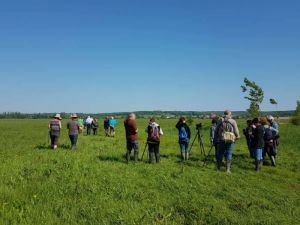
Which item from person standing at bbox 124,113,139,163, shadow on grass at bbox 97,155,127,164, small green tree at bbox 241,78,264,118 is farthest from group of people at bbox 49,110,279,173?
small green tree at bbox 241,78,264,118

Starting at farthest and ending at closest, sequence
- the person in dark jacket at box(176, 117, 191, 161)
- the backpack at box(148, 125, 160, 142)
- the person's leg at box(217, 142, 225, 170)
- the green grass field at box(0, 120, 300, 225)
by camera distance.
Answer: the person in dark jacket at box(176, 117, 191, 161)
the backpack at box(148, 125, 160, 142)
the person's leg at box(217, 142, 225, 170)
the green grass field at box(0, 120, 300, 225)

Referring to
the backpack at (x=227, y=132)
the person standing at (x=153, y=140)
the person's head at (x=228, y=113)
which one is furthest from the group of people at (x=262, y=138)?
the person standing at (x=153, y=140)

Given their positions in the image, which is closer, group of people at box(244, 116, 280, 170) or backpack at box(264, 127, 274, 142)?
group of people at box(244, 116, 280, 170)

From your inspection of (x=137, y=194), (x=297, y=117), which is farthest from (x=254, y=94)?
(x=137, y=194)

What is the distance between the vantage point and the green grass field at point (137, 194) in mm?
9812

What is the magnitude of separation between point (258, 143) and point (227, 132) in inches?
84.3

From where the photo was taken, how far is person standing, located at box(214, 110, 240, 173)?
662 inches

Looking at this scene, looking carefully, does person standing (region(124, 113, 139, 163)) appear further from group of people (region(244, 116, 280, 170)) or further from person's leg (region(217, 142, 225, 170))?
group of people (region(244, 116, 280, 170))

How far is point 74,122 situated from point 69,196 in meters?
11.7

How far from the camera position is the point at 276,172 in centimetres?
1781

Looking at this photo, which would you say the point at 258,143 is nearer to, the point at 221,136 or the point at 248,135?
the point at 221,136

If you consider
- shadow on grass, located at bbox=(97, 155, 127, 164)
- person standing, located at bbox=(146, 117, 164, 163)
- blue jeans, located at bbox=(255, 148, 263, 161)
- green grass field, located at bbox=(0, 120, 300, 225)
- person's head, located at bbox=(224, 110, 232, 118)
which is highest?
person's head, located at bbox=(224, 110, 232, 118)

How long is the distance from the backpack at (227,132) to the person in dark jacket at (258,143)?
184 cm

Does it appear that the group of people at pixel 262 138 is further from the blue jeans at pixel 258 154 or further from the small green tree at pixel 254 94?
the small green tree at pixel 254 94
